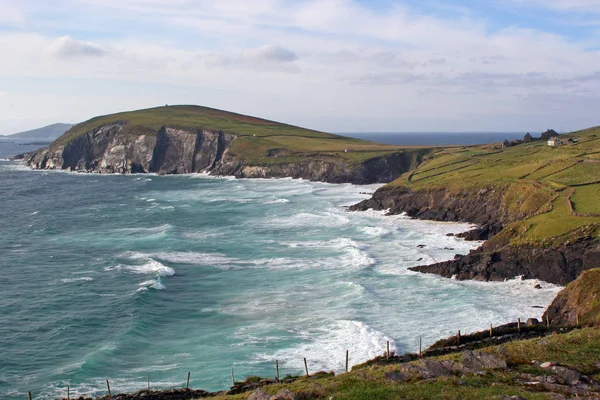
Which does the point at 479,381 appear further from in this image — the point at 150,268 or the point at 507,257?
the point at 150,268

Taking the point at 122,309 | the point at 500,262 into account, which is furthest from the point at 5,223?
the point at 500,262

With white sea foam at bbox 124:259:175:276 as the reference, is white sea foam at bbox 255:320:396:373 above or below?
below

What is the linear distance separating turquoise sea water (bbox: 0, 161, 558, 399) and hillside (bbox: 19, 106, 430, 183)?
191ft

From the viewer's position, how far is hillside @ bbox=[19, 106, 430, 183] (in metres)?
154

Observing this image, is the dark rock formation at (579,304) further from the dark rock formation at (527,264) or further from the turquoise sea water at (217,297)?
the dark rock formation at (527,264)

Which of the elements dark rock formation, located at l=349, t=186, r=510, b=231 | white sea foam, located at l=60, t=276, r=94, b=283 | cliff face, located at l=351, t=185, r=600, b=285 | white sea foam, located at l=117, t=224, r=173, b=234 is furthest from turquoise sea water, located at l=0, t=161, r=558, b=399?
dark rock formation, located at l=349, t=186, r=510, b=231

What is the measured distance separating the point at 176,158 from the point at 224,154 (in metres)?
17.4

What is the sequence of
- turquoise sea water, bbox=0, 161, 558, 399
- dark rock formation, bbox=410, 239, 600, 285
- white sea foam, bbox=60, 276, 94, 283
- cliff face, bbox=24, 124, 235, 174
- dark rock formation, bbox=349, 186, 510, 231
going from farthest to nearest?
1. cliff face, bbox=24, 124, 235, 174
2. dark rock formation, bbox=349, 186, 510, 231
3. white sea foam, bbox=60, 276, 94, 283
4. dark rock formation, bbox=410, 239, 600, 285
5. turquoise sea water, bbox=0, 161, 558, 399

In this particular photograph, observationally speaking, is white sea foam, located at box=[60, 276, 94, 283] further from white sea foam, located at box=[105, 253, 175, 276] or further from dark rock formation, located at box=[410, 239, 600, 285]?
dark rock formation, located at box=[410, 239, 600, 285]

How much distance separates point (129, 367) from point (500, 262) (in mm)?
36148

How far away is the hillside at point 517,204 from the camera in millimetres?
56875

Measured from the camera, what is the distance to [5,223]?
94.9 metres

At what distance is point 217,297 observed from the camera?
5422 cm

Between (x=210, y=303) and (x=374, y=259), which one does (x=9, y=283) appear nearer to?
(x=210, y=303)
